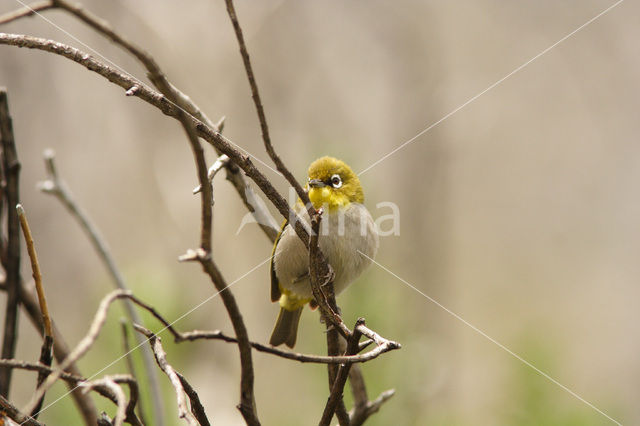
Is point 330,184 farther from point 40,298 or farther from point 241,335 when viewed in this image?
point 40,298

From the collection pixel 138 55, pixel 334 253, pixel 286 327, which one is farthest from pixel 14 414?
pixel 286 327

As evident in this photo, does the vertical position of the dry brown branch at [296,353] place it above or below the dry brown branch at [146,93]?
below

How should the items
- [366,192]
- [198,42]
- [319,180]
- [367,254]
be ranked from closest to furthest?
[367,254] < [319,180] < [366,192] < [198,42]

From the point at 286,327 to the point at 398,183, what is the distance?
365cm

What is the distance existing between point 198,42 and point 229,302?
15.8 ft

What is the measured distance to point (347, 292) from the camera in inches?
→ 128

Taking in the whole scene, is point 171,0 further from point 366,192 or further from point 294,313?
point 294,313

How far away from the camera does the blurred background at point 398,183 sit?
3225mm

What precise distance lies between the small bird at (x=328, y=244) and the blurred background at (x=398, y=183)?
239 millimetres

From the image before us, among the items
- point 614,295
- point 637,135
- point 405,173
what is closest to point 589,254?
point 614,295

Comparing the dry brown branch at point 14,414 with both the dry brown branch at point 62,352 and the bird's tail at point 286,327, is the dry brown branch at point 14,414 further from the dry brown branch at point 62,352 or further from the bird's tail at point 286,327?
the bird's tail at point 286,327

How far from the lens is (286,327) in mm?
3082

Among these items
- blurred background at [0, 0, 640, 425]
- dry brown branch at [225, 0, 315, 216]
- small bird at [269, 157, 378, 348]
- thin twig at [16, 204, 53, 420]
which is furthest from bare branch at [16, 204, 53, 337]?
small bird at [269, 157, 378, 348]

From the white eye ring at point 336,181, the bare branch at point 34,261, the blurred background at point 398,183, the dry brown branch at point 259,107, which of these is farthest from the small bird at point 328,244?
the bare branch at point 34,261
